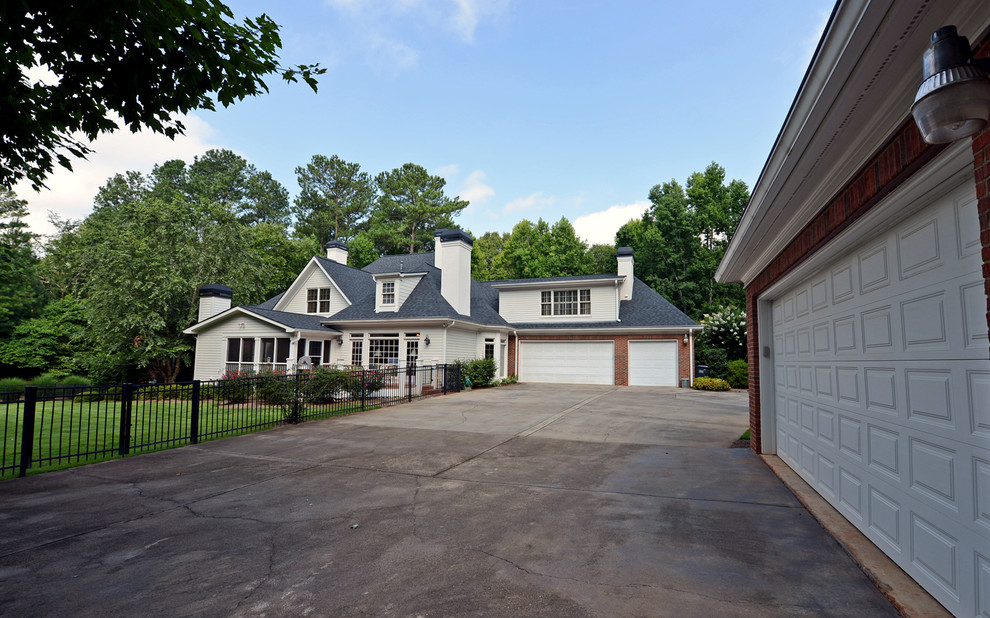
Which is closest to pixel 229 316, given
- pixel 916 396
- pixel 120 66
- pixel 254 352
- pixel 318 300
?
pixel 254 352

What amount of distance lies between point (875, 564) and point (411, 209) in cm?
4368

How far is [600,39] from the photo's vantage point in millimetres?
12938

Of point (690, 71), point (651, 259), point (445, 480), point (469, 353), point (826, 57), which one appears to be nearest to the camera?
point (826, 57)

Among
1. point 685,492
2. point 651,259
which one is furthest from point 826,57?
point 651,259

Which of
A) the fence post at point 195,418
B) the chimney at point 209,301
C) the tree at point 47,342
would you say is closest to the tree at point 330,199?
the tree at point 47,342

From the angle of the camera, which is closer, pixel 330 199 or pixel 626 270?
pixel 626 270

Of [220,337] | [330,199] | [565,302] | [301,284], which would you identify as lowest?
[220,337]

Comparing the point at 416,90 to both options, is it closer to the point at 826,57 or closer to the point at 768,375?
the point at 768,375

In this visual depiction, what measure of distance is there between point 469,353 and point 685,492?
1664 cm

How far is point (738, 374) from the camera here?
21.4 meters

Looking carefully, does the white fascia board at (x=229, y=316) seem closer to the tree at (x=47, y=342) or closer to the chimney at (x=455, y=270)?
the chimney at (x=455, y=270)

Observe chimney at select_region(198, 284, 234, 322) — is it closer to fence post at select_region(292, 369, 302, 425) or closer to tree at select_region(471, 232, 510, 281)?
fence post at select_region(292, 369, 302, 425)

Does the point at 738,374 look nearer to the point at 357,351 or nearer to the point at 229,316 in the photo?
the point at 357,351

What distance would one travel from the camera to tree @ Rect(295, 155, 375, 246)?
4578 centimetres
